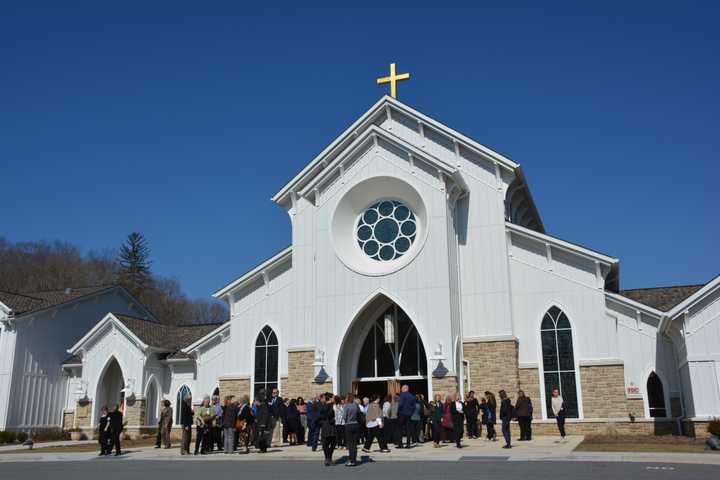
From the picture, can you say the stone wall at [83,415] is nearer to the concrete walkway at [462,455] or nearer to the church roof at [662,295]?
the concrete walkway at [462,455]

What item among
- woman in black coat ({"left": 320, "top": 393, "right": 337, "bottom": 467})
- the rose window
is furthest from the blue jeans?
the rose window

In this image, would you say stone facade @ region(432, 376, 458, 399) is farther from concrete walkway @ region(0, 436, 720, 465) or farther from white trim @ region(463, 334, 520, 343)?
concrete walkway @ region(0, 436, 720, 465)

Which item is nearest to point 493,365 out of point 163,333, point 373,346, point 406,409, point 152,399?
point 373,346

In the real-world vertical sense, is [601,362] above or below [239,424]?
above

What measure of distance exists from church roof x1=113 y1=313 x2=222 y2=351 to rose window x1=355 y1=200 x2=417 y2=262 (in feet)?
38.6

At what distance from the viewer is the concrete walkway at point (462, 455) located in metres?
14.7

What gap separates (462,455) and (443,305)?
24.5 feet

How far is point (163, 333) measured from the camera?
3350cm

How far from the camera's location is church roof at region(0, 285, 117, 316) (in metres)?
32.9

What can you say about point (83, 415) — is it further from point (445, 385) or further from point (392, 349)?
point (445, 385)

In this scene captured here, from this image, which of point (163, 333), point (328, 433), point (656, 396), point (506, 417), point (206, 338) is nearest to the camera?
point (328, 433)

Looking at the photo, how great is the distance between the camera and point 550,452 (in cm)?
1623

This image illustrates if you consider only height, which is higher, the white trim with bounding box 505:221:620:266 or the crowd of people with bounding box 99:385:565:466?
the white trim with bounding box 505:221:620:266

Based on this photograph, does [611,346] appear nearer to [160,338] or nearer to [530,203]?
[530,203]
